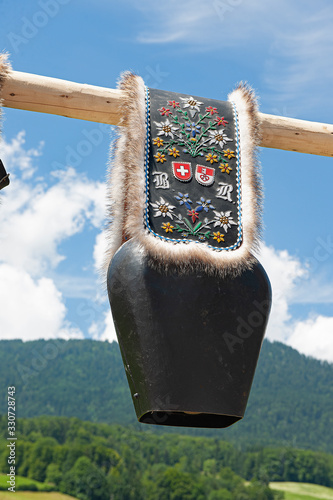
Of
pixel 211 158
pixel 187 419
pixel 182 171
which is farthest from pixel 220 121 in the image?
pixel 187 419

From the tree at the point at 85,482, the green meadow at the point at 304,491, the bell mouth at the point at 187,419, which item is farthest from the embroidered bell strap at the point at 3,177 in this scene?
the green meadow at the point at 304,491

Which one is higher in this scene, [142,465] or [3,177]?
[3,177]

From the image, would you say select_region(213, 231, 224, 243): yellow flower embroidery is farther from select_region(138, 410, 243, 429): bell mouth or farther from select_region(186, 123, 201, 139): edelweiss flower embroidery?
select_region(138, 410, 243, 429): bell mouth

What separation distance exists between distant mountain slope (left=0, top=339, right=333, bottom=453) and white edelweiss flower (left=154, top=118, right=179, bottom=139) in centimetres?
7314

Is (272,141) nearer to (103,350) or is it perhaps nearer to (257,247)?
(257,247)

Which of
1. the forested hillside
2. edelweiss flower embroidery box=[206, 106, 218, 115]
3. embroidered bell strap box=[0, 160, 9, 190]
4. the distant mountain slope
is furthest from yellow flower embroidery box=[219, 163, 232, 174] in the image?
the distant mountain slope

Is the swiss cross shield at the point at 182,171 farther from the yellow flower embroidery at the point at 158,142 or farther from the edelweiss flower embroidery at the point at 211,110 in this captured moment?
the edelweiss flower embroidery at the point at 211,110

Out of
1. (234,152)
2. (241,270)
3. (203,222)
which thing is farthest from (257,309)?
(234,152)

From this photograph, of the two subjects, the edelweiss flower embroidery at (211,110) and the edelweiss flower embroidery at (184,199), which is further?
the edelweiss flower embroidery at (211,110)

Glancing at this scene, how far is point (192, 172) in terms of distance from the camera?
82.5 inches

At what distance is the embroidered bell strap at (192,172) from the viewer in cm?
201

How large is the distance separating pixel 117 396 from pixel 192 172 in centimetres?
8178

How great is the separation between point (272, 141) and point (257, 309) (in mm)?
727

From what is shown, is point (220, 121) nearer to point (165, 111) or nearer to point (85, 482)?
point (165, 111)
